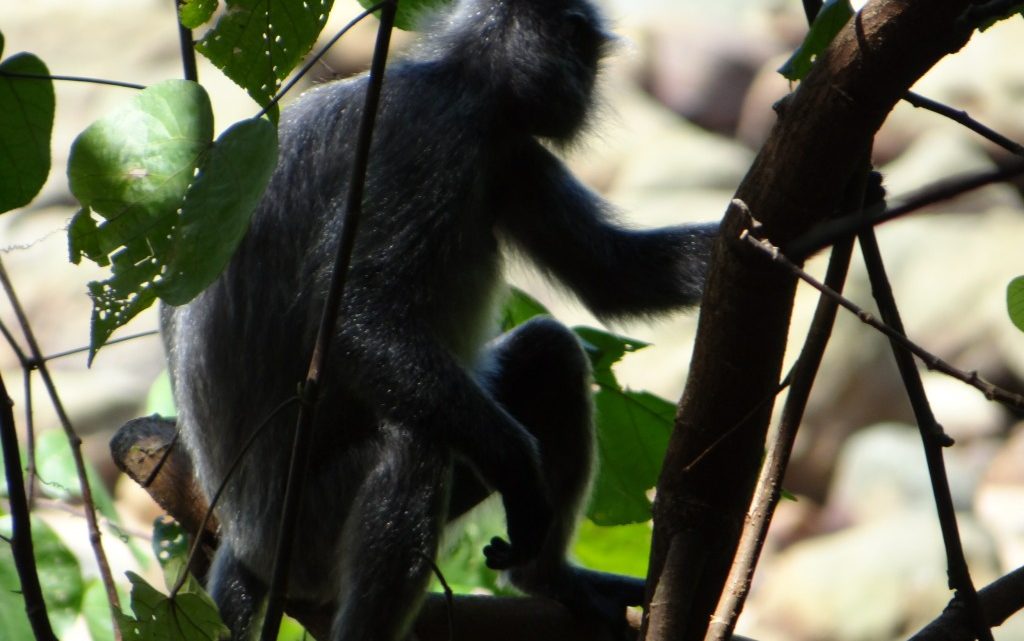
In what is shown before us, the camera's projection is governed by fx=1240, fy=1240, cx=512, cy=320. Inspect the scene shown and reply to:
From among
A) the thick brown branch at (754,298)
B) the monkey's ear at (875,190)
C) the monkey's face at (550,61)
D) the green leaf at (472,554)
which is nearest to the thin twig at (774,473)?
the thick brown branch at (754,298)

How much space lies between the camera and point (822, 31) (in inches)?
73.9

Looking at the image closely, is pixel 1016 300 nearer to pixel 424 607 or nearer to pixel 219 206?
pixel 219 206

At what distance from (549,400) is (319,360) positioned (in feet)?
6.31

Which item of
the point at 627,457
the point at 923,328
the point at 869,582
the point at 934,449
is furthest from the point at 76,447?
the point at 923,328

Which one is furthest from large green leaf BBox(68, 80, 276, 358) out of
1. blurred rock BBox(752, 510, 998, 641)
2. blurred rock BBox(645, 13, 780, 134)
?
blurred rock BBox(645, 13, 780, 134)

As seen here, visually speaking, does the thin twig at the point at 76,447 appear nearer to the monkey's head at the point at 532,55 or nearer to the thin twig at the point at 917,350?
the thin twig at the point at 917,350

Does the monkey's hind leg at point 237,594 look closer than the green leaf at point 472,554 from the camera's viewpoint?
Yes

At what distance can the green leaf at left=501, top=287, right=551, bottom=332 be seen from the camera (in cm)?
364

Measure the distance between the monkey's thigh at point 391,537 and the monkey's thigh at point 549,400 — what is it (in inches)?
15.1

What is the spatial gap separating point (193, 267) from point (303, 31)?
41cm

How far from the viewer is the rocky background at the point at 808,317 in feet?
34.6

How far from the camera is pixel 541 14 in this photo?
3.39 metres

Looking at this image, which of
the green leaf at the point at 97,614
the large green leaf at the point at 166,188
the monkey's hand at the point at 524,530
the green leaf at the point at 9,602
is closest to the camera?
the large green leaf at the point at 166,188

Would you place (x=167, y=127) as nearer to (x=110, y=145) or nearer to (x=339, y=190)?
(x=110, y=145)
